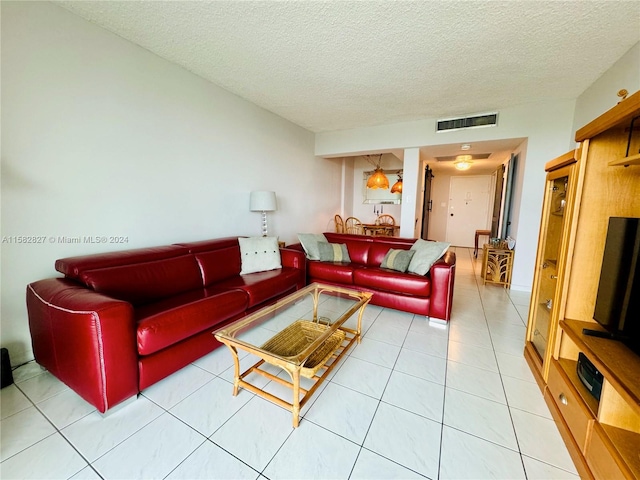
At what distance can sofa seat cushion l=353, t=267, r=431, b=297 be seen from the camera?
248cm

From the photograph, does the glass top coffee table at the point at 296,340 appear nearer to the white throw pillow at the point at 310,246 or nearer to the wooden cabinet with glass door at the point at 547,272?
the white throw pillow at the point at 310,246

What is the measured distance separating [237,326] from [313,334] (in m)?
0.60

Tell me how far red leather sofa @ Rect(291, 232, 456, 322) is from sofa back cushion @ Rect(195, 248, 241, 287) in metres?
0.91

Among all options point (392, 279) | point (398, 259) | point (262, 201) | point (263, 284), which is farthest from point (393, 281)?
point (262, 201)

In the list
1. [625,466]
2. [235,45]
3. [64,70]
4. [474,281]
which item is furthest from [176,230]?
[474,281]

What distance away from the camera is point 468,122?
3533mm

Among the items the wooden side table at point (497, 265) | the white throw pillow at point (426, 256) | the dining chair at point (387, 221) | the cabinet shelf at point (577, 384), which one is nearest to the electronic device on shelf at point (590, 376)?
the cabinet shelf at point (577, 384)

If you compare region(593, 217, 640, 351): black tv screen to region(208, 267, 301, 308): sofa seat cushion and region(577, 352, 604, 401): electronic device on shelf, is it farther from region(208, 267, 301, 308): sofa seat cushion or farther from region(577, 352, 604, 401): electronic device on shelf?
region(208, 267, 301, 308): sofa seat cushion

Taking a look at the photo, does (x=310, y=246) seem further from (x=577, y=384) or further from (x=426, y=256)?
(x=577, y=384)

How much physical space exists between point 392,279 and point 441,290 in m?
0.46

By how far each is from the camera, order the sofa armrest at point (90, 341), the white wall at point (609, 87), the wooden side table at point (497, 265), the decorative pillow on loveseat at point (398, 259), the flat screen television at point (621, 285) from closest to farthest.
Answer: the flat screen television at point (621, 285) → the sofa armrest at point (90, 341) → the white wall at point (609, 87) → the decorative pillow on loveseat at point (398, 259) → the wooden side table at point (497, 265)

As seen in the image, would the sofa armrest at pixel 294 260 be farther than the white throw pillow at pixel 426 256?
Yes

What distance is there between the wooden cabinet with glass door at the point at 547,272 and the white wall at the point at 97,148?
9.98 feet

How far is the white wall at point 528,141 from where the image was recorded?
3.17 metres
